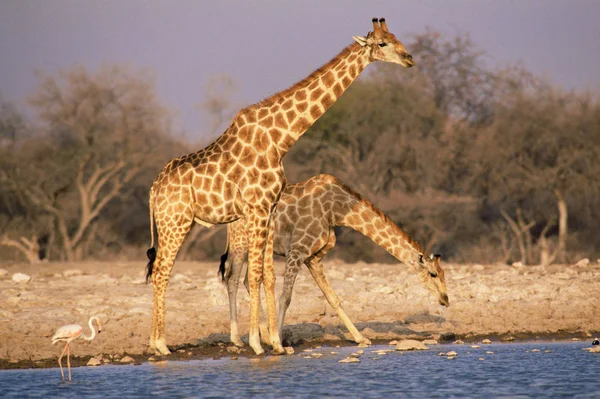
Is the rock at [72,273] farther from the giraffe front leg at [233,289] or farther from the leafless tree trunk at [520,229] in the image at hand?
the leafless tree trunk at [520,229]

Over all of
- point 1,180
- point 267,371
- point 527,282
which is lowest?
point 267,371

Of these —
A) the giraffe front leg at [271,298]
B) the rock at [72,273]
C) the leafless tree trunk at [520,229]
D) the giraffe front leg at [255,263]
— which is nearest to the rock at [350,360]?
the giraffe front leg at [271,298]

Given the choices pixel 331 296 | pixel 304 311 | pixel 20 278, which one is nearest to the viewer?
pixel 331 296

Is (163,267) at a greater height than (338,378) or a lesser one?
greater

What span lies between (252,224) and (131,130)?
66.2 ft

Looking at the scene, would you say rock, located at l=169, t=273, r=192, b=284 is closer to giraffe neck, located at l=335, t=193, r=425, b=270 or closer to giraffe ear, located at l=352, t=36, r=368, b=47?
giraffe neck, located at l=335, t=193, r=425, b=270

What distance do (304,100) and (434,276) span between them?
2619mm

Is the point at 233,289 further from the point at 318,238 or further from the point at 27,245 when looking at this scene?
the point at 27,245

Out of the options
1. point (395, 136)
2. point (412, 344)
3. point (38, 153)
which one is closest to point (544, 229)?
point (395, 136)

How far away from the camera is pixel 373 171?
32.6 m

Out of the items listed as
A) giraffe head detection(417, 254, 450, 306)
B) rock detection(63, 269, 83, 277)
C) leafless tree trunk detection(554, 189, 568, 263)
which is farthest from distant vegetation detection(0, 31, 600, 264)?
giraffe head detection(417, 254, 450, 306)

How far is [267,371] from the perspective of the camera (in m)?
10.5

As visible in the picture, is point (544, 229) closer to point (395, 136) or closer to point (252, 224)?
point (395, 136)

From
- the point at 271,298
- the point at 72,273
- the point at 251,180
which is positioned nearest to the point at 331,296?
the point at 271,298
